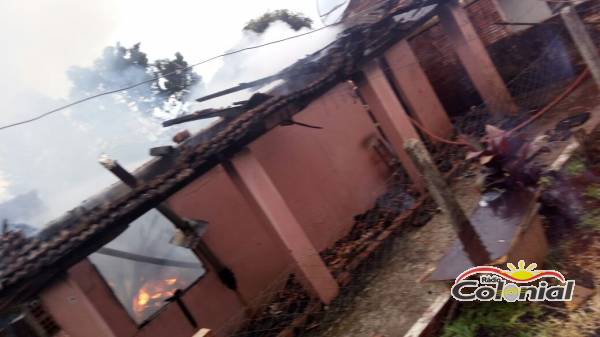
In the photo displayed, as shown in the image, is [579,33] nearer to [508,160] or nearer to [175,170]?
[508,160]

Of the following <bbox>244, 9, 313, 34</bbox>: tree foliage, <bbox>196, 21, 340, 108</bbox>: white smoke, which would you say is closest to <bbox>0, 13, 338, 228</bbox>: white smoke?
<bbox>196, 21, 340, 108</bbox>: white smoke

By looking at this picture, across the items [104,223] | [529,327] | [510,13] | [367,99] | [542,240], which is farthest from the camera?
[510,13]

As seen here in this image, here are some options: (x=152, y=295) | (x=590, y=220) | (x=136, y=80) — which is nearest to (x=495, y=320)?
(x=590, y=220)

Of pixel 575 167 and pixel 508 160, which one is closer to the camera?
pixel 508 160

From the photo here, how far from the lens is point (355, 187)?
1088 centimetres

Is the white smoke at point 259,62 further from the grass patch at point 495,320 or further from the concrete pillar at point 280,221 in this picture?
the grass patch at point 495,320

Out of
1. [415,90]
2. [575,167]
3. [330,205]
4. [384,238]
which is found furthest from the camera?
[415,90]

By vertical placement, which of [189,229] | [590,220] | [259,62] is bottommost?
[590,220]

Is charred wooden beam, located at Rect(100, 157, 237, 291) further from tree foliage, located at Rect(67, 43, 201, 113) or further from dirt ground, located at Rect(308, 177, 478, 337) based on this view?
tree foliage, located at Rect(67, 43, 201, 113)

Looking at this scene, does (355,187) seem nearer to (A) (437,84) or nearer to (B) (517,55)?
(A) (437,84)

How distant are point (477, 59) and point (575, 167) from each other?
241 inches

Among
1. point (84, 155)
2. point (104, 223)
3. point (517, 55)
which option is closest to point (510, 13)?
point (517, 55)

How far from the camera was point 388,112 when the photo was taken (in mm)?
9953

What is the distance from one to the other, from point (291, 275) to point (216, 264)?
5.64ft
